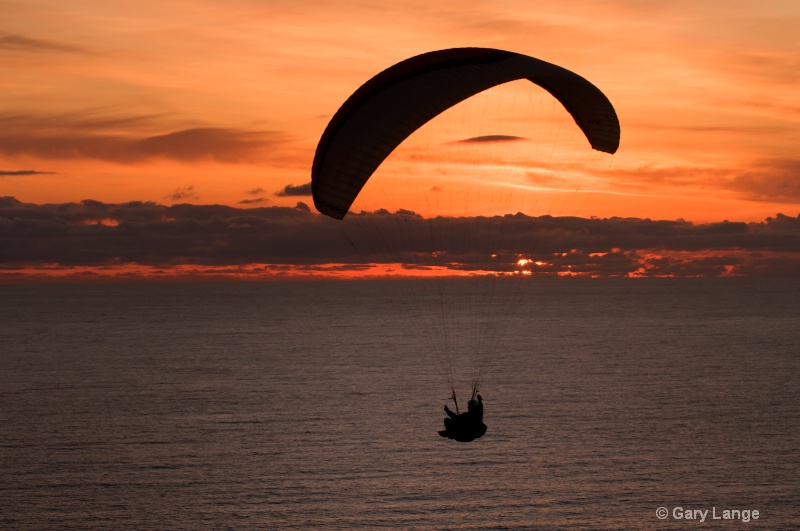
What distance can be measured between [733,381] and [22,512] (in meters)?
85.9

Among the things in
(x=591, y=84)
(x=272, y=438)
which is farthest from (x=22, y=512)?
(x=591, y=84)

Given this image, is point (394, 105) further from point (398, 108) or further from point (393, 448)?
point (393, 448)

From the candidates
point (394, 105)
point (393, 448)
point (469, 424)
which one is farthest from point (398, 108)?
point (393, 448)

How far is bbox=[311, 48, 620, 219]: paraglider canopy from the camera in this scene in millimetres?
27344

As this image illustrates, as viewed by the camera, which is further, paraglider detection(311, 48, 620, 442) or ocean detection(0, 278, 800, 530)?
ocean detection(0, 278, 800, 530)

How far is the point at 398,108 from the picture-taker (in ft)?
90.2

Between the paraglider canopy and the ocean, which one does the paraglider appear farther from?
the ocean

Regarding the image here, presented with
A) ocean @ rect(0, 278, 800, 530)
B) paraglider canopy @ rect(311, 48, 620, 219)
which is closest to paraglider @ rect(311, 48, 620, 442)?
paraglider canopy @ rect(311, 48, 620, 219)

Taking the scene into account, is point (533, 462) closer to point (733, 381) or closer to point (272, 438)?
point (272, 438)

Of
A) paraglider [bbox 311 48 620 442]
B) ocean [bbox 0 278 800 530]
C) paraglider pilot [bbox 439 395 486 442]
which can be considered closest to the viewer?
paraglider [bbox 311 48 620 442]

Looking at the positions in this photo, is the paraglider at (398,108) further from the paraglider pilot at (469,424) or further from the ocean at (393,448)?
the ocean at (393,448)

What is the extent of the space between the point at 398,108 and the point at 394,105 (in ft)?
0.74

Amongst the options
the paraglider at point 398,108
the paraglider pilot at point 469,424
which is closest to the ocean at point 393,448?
the paraglider pilot at point 469,424

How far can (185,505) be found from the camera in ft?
189
